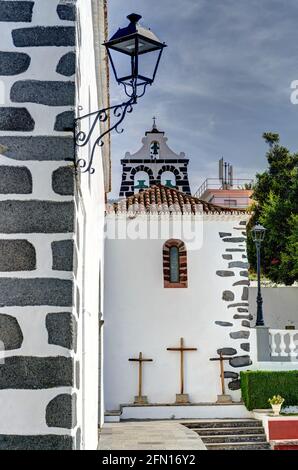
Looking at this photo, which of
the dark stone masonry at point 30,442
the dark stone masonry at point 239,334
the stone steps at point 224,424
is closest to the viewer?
the dark stone masonry at point 30,442

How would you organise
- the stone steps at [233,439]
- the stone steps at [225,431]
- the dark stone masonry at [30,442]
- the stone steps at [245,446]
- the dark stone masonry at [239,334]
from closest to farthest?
the dark stone masonry at [30,442] → the stone steps at [245,446] → the stone steps at [233,439] → the stone steps at [225,431] → the dark stone masonry at [239,334]

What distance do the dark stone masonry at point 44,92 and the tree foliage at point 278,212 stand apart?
18.5 metres

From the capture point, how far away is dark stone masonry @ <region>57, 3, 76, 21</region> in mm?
3842

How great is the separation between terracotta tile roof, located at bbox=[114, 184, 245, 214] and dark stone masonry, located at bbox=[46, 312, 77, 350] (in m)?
9.41

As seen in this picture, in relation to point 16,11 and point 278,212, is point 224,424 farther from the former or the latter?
point 278,212

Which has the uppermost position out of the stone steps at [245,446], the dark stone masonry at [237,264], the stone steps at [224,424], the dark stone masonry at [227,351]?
the dark stone masonry at [237,264]

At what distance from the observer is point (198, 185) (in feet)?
95.8

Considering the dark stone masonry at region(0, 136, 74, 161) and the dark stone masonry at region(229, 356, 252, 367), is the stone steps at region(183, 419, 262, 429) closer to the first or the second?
the dark stone masonry at region(229, 356, 252, 367)

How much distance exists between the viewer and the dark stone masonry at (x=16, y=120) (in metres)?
3.72

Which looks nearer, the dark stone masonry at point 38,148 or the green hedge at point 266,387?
the dark stone masonry at point 38,148

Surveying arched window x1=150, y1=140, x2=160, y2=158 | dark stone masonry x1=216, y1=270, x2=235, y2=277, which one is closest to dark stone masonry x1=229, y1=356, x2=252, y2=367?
dark stone masonry x1=216, y1=270, x2=235, y2=277

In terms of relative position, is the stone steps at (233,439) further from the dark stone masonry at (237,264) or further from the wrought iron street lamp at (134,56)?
the wrought iron street lamp at (134,56)

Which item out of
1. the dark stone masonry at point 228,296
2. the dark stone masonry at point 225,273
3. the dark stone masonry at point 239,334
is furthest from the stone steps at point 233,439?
the dark stone masonry at point 225,273

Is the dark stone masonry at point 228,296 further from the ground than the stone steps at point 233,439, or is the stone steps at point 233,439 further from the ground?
the dark stone masonry at point 228,296
